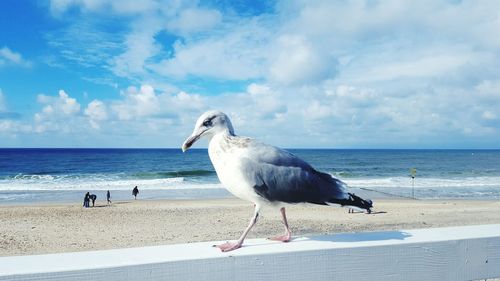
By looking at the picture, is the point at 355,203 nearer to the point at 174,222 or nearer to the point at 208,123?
the point at 208,123

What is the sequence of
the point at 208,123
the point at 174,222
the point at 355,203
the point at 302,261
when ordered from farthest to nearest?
1. the point at 174,222
2. the point at 355,203
3. the point at 208,123
4. the point at 302,261

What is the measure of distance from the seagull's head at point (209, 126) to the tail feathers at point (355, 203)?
71cm

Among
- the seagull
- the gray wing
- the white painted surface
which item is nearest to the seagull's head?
the seagull

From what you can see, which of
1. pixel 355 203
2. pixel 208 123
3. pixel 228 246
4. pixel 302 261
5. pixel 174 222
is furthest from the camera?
pixel 174 222

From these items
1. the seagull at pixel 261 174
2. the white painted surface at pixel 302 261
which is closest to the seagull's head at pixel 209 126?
the seagull at pixel 261 174

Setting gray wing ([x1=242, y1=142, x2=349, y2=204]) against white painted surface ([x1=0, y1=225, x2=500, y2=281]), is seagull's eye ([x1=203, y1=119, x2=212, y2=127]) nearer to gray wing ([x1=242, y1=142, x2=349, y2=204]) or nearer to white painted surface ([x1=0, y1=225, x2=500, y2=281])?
gray wing ([x1=242, y1=142, x2=349, y2=204])

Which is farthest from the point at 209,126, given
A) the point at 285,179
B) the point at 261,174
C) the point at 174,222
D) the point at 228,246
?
the point at 174,222

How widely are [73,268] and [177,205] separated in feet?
65.2

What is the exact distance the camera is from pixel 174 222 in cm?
1555

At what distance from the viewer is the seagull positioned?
7.23ft

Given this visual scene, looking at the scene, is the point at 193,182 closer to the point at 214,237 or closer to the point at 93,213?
the point at 93,213

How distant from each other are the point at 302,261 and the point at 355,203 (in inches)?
37.3

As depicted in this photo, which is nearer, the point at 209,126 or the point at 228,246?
the point at 228,246

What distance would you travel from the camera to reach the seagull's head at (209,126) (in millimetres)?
2203
